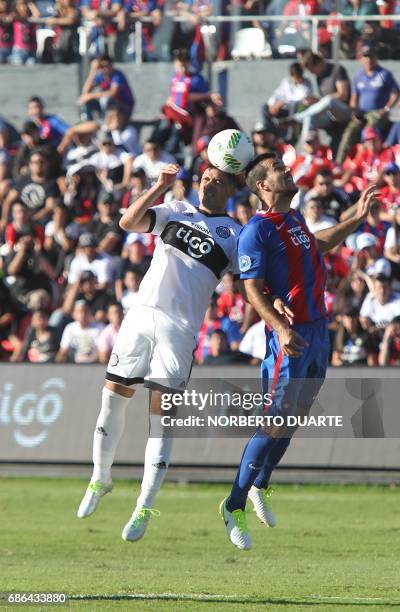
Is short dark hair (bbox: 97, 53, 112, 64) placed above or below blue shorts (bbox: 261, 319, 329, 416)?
below

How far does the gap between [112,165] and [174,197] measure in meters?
2.49

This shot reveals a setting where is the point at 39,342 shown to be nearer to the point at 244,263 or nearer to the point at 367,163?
the point at 367,163

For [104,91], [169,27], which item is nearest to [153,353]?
[104,91]

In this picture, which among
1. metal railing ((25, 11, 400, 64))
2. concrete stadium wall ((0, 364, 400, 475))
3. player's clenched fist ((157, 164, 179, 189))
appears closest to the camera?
player's clenched fist ((157, 164, 179, 189))

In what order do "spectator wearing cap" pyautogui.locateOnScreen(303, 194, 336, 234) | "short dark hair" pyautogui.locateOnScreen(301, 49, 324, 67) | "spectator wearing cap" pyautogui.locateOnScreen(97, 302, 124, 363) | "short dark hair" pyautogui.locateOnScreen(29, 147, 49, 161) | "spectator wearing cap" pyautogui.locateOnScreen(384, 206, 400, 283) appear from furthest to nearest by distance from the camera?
"short dark hair" pyautogui.locateOnScreen(29, 147, 49, 161), "short dark hair" pyautogui.locateOnScreen(301, 49, 324, 67), "spectator wearing cap" pyautogui.locateOnScreen(303, 194, 336, 234), "spectator wearing cap" pyautogui.locateOnScreen(384, 206, 400, 283), "spectator wearing cap" pyautogui.locateOnScreen(97, 302, 124, 363)

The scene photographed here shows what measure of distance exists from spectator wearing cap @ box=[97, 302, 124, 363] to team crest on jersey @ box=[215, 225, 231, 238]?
285 inches

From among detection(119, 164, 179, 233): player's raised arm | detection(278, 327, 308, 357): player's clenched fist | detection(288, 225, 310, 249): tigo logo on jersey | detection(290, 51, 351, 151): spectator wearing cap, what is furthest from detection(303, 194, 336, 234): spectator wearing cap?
detection(278, 327, 308, 357): player's clenched fist

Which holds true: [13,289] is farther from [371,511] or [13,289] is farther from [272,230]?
[272,230]

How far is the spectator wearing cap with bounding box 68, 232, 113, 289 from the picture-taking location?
18438mm

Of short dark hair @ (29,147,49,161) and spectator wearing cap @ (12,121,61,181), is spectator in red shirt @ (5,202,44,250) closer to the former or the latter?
short dark hair @ (29,147,49,161)

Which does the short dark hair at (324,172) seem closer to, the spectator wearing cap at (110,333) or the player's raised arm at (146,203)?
the spectator wearing cap at (110,333)

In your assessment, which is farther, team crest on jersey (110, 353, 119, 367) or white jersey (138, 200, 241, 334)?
team crest on jersey (110, 353, 119, 367)

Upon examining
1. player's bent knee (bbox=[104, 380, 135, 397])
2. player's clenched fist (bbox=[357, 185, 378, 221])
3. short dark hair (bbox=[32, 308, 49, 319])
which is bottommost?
short dark hair (bbox=[32, 308, 49, 319])

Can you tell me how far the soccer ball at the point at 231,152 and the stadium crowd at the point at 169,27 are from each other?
37.9 feet
